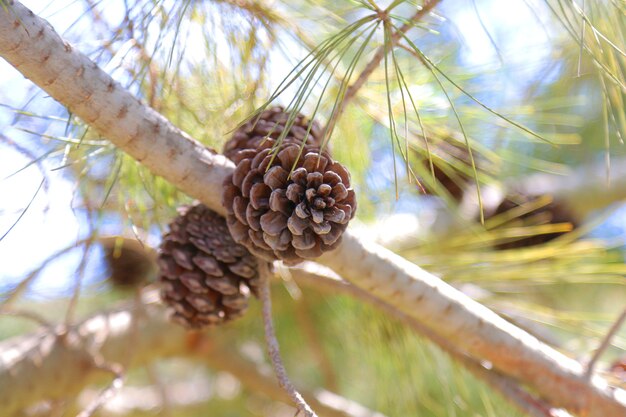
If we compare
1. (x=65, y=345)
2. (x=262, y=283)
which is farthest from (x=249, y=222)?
(x=65, y=345)

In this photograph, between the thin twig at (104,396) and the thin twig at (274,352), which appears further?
the thin twig at (104,396)

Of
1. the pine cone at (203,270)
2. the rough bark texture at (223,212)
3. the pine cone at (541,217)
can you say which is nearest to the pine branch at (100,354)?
the rough bark texture at (223,212)

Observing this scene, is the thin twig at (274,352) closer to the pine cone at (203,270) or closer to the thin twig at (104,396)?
the pine cone at (203,270)

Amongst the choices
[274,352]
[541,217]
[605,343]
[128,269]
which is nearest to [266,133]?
[274,352]

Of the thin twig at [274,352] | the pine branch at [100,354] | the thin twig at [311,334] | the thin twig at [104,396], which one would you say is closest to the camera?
the thin twig at [274,352]

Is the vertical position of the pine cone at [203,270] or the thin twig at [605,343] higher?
the pine cone at [203,270]

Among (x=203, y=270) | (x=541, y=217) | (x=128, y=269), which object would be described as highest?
Result: (x=128, y=269)

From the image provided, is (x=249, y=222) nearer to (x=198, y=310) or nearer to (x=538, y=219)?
(x=198, y=310)

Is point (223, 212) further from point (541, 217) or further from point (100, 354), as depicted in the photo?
point (541, 217)
